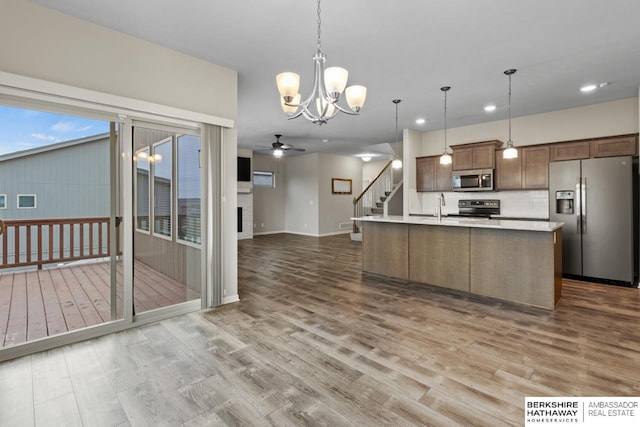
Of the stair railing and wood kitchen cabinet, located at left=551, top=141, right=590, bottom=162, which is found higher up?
wood kitchen cabinet, located at left=551, top=141, right=590, bottom=162

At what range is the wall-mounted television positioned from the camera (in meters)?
9.56

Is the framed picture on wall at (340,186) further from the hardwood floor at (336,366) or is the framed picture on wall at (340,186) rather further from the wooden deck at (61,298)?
the wooden deck at (61,298)

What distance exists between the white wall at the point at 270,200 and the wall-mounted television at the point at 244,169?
90 cm

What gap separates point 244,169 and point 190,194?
6.20 metres

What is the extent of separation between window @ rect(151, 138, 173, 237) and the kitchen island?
296 centimetres

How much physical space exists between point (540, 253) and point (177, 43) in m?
4.61

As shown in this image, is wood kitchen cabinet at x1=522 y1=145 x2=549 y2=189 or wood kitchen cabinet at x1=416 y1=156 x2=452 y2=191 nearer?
wood kitchen cabinet at x1=522 y1=145 x2=549 y2=189

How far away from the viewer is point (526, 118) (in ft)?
19.6

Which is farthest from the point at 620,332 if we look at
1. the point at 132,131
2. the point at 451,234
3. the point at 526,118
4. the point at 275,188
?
the point at 275,188

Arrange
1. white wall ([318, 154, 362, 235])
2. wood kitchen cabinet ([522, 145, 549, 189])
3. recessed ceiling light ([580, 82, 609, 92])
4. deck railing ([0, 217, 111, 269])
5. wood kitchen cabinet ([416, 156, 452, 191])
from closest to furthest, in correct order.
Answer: deck railing ([0, 217, 111, 269]) < recessed ceiling light ([580, 82, 609, 92]) < wood kitchen cabinet ([522, 145, 549, 189]) < wood kitchen cabinet ([416, 156, 452, 191]) < white wall ([318, 154, 362, 235])

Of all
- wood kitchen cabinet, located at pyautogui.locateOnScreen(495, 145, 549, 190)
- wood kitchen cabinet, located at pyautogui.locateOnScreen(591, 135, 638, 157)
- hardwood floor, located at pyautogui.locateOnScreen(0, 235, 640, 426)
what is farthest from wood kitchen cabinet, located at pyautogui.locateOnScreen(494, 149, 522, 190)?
hardwood floor, located at pyautogui.locateOnScreen(0, 235, 640, 426)

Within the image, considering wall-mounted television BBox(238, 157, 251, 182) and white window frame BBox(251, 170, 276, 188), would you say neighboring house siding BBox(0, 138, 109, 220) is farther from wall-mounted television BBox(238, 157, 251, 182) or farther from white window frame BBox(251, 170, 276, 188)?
white window frame BBox(251, 170, 276, 188)

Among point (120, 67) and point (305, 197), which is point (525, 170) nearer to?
point (120, 67)

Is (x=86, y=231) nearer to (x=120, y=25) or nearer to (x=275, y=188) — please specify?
(x=120, y=25)
